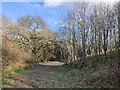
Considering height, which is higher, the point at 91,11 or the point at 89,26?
the point at 91,11

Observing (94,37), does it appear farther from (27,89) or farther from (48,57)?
(27,89)

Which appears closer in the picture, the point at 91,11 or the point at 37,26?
the point at 91,11

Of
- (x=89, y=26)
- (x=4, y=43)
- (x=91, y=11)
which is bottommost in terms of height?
(x=4, y=43)

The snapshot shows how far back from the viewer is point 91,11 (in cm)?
2530

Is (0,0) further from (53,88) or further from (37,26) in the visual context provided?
(37,26)

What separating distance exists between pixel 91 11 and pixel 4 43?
10847 millimetres

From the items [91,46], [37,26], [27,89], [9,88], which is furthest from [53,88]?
[37,26]

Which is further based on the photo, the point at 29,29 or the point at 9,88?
the point at 29,29

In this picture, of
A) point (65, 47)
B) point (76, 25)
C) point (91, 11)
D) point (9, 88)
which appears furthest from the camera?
point (65, 47)

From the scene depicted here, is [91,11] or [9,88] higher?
[91,11]

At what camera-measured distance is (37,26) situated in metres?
32.8

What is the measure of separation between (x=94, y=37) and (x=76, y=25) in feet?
8.79

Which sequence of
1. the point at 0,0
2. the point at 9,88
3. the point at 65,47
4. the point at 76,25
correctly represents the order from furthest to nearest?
the point at 65,47 < the point at 76,25 < the point at 0,0 < the point at 9,88

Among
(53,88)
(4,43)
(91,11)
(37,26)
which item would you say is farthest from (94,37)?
(53,88)
